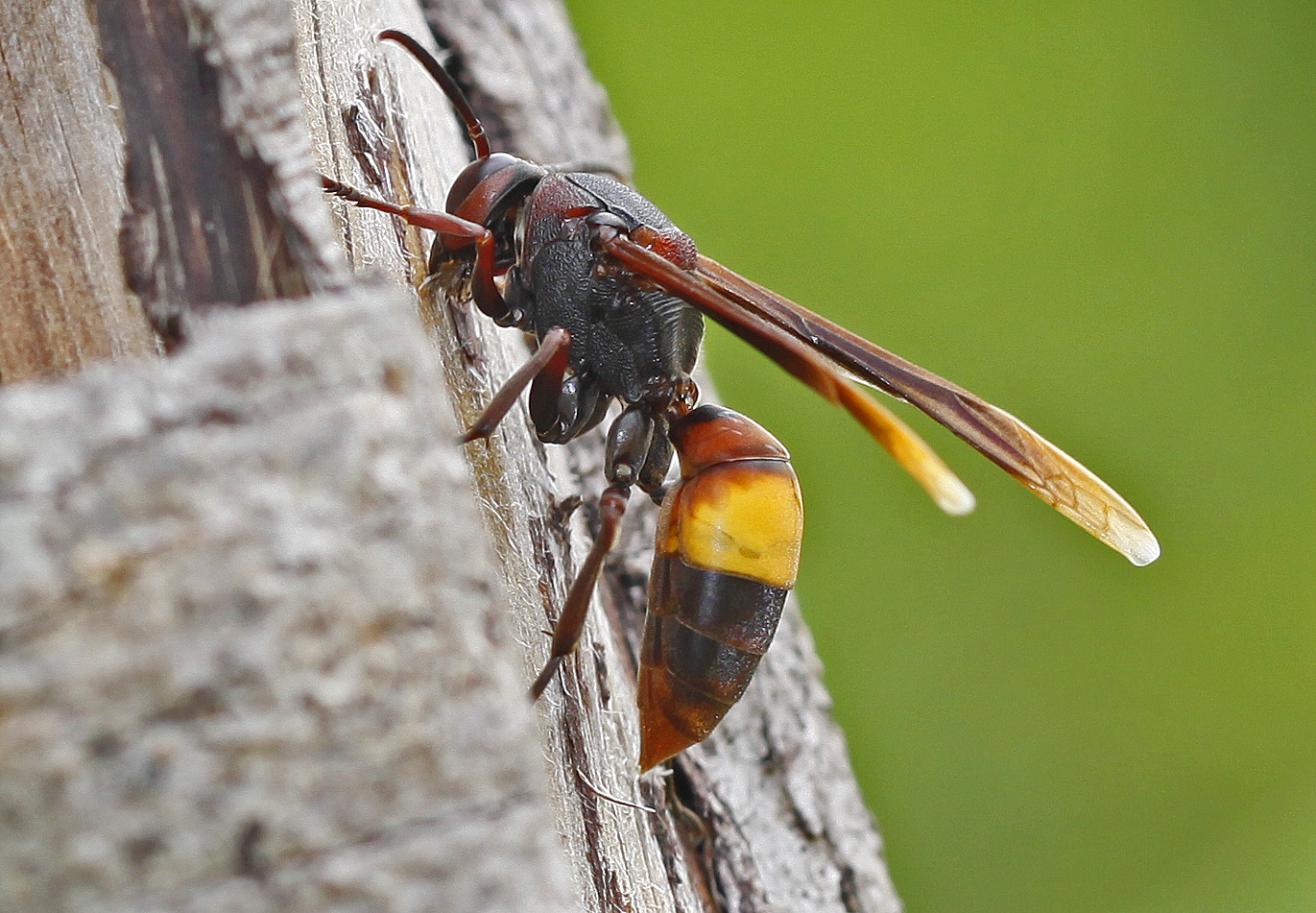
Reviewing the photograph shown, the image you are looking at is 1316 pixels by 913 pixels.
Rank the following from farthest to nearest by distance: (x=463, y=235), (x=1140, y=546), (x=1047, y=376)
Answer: (x=1047, y=376) < (x=1140, y=546) < (x=463, y=235)

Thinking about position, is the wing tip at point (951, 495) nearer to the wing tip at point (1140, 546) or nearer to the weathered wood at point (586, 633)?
the weathered wood at point (586, 633)

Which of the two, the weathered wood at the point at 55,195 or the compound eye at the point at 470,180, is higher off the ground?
the compound eye at the point at 470,180

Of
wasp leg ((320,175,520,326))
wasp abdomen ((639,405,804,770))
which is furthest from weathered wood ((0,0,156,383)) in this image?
wasp abdomen ((639,405,804,770))

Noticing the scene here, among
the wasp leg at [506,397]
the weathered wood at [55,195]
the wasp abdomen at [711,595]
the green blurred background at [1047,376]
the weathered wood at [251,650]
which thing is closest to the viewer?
the weathered wood at [251,650]

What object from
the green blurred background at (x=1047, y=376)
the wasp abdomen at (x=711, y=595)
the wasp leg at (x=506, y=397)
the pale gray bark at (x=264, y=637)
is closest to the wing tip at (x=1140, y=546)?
the wasp abdomen at (x=711, y=595)

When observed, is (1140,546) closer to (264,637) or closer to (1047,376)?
(264,637)

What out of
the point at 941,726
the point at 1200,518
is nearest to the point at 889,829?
the point at 941,726

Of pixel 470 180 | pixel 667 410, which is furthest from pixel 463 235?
pixel 667 410
